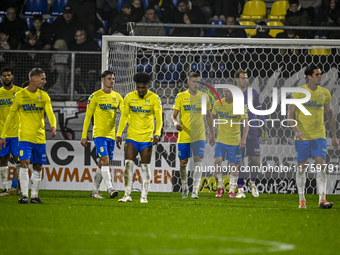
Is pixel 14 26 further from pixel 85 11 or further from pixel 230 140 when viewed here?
pixel 230 140

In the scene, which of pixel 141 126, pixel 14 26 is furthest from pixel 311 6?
pixel 141 126

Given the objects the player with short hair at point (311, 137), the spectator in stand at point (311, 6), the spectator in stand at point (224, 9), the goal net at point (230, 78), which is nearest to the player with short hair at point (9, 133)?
the goal net at point (230, 78)

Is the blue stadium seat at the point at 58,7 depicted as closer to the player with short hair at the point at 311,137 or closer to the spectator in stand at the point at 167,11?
the spectator in stand at the point at 167,11

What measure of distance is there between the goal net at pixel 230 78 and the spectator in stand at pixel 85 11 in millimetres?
3233

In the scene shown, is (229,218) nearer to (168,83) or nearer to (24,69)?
(168,83)

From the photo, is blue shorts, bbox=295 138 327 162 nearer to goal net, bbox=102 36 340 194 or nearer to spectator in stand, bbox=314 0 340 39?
goal net, bbox=102 36 340 194

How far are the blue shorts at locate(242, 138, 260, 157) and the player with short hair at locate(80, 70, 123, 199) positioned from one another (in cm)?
252

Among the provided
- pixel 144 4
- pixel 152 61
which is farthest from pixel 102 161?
pixel 144 4

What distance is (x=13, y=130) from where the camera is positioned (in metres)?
9.18

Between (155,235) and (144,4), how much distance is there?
11.4 meters

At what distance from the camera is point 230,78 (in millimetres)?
9727

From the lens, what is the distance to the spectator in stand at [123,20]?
13555mm

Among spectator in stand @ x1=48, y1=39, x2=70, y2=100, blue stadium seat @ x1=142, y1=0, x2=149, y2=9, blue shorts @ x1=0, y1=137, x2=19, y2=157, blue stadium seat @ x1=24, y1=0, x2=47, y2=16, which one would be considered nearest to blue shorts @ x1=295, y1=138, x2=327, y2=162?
blue shorts @ x1=0, y1=137, x2=19, y2=157

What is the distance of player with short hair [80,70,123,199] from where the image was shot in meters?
8.42
